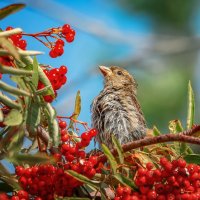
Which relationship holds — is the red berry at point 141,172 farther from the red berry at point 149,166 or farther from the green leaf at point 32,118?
the green leaf at point 32,118

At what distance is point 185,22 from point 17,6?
6.05m

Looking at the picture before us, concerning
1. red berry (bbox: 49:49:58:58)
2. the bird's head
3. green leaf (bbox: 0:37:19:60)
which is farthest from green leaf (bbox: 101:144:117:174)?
the bird's head

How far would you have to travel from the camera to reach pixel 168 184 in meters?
2.09

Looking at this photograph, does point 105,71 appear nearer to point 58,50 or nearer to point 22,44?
point 58,50

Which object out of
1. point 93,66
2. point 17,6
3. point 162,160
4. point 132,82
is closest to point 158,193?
point 162,160

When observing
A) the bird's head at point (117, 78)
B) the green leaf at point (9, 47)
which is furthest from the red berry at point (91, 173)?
the bird's head at point (117, 78)

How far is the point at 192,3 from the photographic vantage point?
733 cm

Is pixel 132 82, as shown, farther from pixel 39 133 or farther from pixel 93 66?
pixel 39 133

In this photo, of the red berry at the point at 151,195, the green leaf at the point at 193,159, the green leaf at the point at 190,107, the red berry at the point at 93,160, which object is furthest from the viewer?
the green leaf at the point at 190,107

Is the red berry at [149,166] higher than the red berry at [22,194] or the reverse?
higher

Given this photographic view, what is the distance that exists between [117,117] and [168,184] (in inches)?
103

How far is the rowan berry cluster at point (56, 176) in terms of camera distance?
82.4 inches

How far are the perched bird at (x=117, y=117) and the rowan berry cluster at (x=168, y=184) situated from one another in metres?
2.24

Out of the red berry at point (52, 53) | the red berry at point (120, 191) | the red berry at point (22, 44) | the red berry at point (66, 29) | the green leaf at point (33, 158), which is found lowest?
the red berry at point (120, 191)
